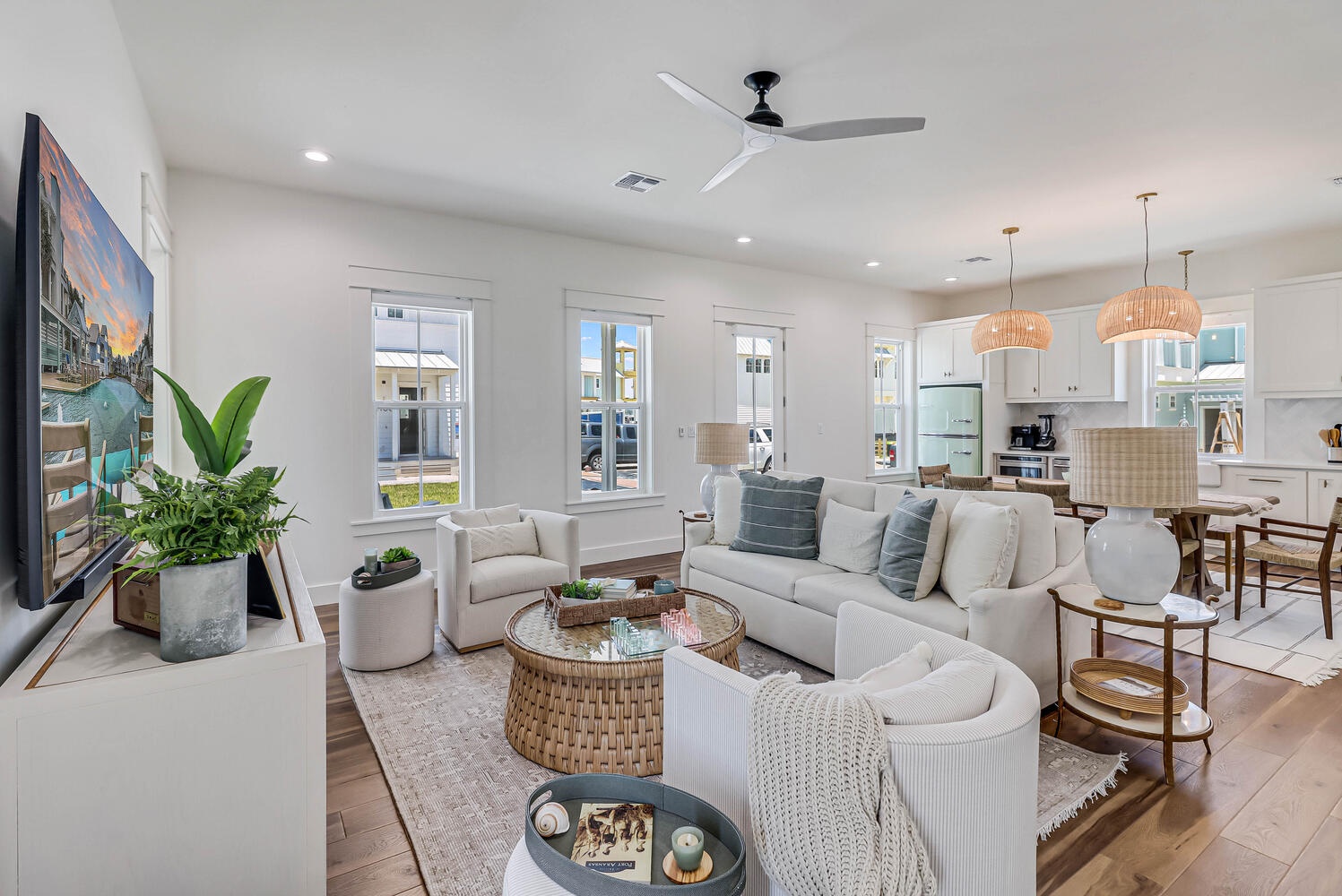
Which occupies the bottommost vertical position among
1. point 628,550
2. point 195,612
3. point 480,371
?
point 628,550

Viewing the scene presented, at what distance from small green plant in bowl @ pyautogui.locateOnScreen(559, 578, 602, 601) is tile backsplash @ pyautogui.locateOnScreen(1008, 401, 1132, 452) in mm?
5533

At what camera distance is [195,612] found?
134 centimetres

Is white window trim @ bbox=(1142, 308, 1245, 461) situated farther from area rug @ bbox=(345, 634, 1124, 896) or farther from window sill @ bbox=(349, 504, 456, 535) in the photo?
window sill @ bbox=(349, 504, 456, 535)

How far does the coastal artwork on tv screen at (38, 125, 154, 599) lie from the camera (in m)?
1.28

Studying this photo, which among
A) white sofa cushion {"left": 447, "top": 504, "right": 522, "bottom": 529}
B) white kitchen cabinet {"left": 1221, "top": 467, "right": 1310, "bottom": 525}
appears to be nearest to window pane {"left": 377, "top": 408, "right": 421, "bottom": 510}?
white sofa cushion {"left": 447, "top": 504, "right": 522, "bottom": 529}

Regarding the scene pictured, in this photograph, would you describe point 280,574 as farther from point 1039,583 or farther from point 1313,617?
point 1313,617

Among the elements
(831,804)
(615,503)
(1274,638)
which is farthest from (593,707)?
(1274,638)

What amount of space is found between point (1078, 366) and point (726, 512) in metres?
4.80

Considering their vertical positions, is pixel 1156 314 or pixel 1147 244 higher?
pixel 1147 244

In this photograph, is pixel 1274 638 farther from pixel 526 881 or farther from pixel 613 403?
pixel 613 403

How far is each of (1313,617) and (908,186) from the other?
3.65 metres

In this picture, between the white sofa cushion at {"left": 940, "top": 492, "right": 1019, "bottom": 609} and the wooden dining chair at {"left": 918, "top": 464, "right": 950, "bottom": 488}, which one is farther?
the wooden dining chair at {"left": 918, "top": 464, "right": 950, "bottom": 488}

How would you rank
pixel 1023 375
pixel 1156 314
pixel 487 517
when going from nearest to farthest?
pixel 487 517 < pixel 1156 314 < pixel 1023 375

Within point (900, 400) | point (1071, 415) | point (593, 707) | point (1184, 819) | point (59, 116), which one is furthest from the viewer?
point (900, 400)
